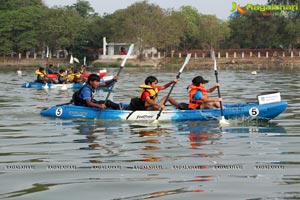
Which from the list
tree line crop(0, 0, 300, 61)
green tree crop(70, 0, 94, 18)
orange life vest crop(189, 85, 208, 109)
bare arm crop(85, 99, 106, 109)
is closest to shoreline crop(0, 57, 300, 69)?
tree line crop(0, 0, 300, 61)

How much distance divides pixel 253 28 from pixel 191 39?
30.1ft

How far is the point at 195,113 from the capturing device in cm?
1494

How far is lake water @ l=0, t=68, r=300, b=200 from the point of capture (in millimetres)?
7504

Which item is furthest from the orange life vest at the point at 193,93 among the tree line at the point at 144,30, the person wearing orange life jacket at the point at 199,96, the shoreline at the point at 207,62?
the tree line at the point at 144,30

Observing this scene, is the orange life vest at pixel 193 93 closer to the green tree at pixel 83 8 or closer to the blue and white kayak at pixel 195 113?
the blue and white kayak at pixel 195 113

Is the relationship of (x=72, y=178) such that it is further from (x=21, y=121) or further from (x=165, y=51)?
(x=165, y=51)

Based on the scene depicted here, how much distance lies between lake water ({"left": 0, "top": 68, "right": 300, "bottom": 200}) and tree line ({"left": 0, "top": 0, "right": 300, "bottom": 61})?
61.4 metres

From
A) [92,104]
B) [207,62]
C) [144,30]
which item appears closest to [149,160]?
[92,104]

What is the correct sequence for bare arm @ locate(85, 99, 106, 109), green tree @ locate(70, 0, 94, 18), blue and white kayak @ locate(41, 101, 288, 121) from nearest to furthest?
blue and white kayak @ locate(41, 101, 288, 121) < bare arm @ locate(85, 99, 106, 109) < green tree @ locate(70, 0, 94, 18)

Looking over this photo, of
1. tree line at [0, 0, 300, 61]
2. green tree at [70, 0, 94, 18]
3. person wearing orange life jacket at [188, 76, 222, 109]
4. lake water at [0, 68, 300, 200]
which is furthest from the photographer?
green tree at [70, 0, 94, 18]

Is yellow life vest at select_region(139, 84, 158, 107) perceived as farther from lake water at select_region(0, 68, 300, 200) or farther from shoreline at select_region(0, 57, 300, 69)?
shoreline at select_region(0, 57, 300, 69)

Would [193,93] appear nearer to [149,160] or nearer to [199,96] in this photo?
[199,96]

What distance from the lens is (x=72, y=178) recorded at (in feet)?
27.2

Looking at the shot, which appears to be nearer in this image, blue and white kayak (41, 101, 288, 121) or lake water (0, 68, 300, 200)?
lake water (0, 68, 300, 200)
